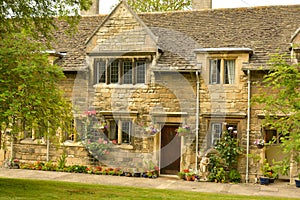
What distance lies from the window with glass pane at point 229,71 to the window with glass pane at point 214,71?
0.29m

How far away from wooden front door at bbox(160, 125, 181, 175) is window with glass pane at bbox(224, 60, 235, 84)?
9.96 feet

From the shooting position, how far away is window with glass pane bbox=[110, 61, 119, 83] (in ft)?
66.9

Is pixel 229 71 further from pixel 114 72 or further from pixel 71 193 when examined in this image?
pixel 71 193

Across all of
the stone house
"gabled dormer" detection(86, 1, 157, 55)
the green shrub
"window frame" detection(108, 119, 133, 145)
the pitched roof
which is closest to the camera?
the green shrub

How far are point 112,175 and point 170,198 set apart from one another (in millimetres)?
7460

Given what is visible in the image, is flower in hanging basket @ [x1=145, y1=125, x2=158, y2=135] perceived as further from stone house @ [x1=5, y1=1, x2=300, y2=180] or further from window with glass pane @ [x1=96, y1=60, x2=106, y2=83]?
window with glass pane @ [x1=96, y1=60, x2=106, y2=83]

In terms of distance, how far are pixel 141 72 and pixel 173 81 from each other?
4.98 feet

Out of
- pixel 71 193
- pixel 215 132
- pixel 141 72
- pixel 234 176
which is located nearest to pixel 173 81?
pixel 141 72

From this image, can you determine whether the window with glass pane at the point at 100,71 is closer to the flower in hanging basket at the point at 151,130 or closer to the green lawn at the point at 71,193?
the flower in hanging basket at the point at 151,130

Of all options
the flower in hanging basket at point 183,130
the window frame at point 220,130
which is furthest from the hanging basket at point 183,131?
the window frame at point 220,130

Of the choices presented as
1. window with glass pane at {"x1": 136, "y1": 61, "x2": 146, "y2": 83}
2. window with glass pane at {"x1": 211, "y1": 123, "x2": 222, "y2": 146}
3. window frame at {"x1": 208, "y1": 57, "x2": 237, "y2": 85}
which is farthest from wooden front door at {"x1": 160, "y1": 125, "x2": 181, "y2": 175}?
window frame at {"x1": 208, "y1": 57, "x2": 237, "y2": 85}

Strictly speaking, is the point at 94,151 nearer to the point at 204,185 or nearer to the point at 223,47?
the point at 204,185

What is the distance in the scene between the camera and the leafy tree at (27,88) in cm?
1224

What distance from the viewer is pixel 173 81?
64.5 ft
